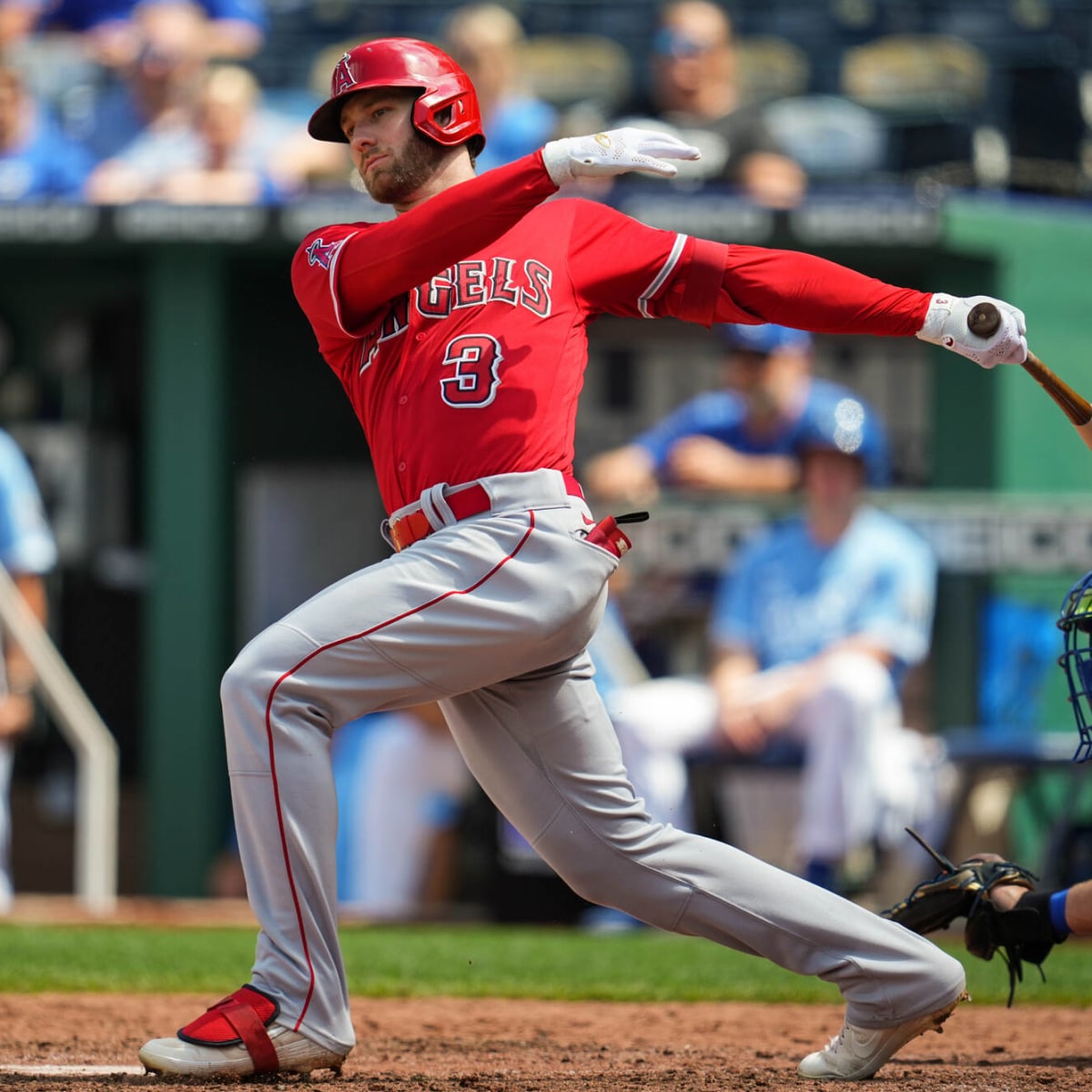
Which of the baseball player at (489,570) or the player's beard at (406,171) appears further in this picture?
the player's beard at (406,171)

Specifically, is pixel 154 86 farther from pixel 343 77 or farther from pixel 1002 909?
pixel 1002 909

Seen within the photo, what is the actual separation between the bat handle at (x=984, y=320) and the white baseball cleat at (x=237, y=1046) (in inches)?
59.6

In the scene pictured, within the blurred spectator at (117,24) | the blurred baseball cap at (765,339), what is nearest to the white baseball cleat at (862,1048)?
the blurred baseball cap at (765,339)

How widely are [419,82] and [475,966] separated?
2.83 metres

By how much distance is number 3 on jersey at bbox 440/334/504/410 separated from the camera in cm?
290

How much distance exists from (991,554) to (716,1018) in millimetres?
3130

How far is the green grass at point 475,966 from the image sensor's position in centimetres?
462

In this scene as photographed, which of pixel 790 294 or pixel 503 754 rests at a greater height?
pixel 790 294

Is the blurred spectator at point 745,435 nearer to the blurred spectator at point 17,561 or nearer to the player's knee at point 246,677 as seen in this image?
the blurred spectator at point 17,561

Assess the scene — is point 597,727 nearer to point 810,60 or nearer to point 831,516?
point 831,516

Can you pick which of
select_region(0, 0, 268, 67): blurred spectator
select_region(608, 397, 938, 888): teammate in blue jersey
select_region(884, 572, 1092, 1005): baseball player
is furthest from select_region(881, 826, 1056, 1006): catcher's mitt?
select_region(0, 0, 268, 67): blurred spectator

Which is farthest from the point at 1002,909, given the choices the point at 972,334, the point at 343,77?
the point at 343,77

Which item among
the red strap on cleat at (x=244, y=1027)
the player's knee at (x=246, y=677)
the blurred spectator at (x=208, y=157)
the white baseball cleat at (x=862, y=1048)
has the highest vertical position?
the blurred spectator at (x=208, y=157)

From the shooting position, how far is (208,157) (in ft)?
27.0
